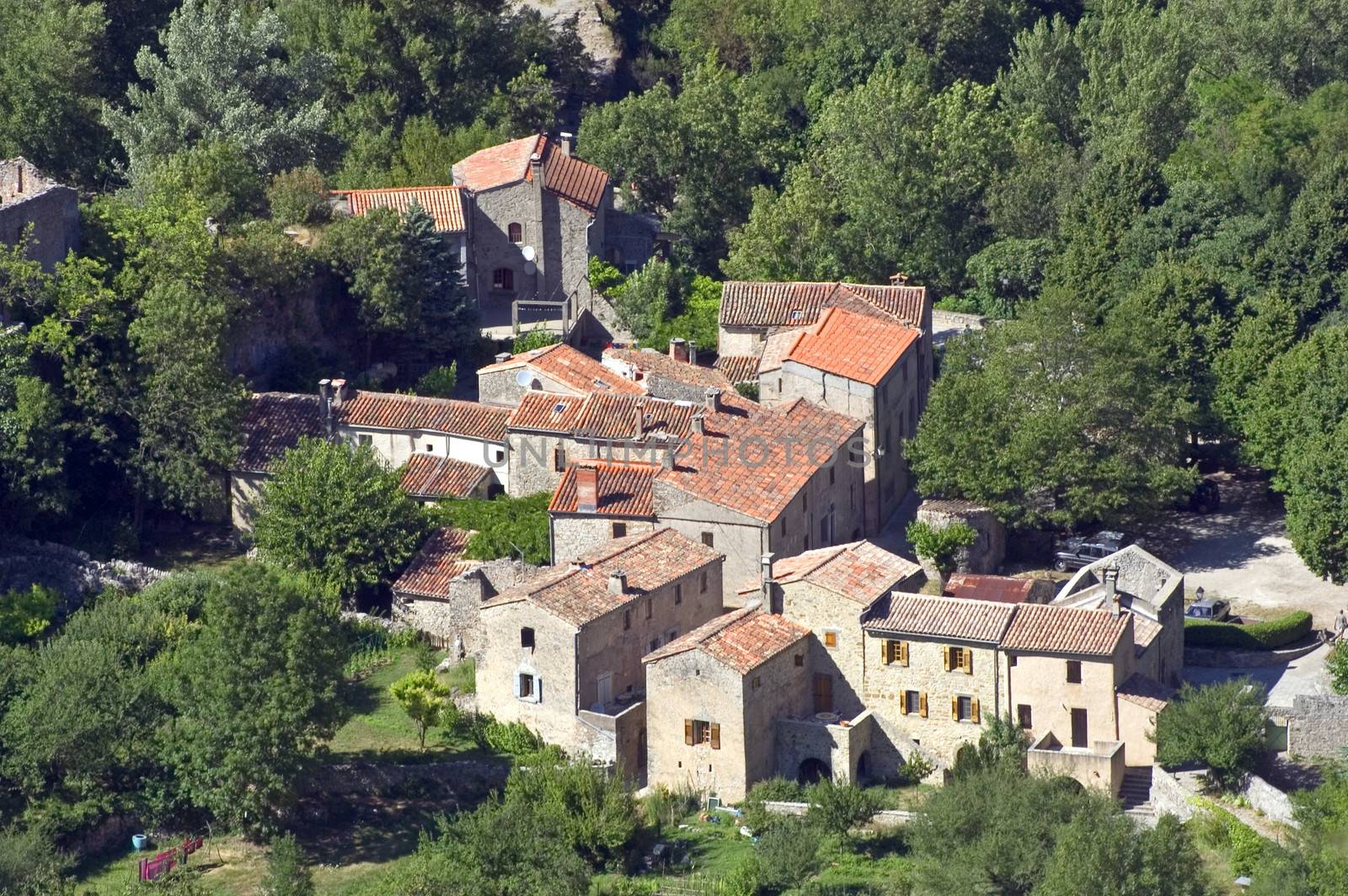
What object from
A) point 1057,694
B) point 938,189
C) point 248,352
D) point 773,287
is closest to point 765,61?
point 938,189

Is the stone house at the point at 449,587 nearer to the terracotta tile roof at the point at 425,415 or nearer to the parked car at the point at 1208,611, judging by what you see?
the terracotta tile roof at the point at 425,415

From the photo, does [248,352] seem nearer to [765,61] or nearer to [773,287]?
[773,287]

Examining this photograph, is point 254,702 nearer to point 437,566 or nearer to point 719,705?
point 437,566

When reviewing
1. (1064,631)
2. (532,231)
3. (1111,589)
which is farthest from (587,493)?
(532,231)

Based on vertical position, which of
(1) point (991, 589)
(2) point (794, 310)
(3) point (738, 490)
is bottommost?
(1) point (991, 589)

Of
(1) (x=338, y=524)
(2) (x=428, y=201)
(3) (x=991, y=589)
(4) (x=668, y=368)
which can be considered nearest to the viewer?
(3) (x=991, y=589)

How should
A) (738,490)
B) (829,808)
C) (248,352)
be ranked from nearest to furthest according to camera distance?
(829,808), (738,490), (248,352)

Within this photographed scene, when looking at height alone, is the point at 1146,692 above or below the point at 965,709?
above
